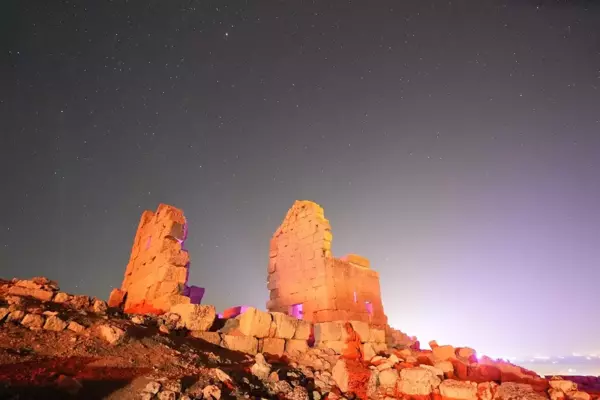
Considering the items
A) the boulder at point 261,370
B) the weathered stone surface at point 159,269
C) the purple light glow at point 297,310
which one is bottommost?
the boulder at point 261,370

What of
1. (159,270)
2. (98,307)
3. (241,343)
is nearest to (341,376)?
(241,343)

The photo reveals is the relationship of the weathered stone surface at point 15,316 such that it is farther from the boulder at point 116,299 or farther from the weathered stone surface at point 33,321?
the boulder at point 116,299

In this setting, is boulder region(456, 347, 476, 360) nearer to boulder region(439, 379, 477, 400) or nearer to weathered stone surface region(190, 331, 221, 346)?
boulder region(439, 379, 477, 400)

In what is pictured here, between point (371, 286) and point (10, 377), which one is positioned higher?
point (371, 286)

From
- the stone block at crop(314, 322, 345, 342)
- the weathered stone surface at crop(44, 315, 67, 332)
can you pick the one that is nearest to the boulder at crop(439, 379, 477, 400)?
the stone block at crop(314, 322, 345, 342)

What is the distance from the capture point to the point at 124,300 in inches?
436

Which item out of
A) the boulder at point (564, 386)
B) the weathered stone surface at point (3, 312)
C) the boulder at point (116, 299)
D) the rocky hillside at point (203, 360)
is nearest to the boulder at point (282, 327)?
the rocky hillside at point (203, 360)

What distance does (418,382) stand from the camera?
620cm

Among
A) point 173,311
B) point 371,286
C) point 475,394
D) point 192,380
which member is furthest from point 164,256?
point 475,394

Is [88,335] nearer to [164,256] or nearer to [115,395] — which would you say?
[115,395]

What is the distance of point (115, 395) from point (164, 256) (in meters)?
5.85

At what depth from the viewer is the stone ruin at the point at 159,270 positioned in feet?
28.9

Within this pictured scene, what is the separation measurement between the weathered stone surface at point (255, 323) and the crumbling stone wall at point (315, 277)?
9.51 feet

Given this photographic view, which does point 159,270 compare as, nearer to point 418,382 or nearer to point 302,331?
point 302,331
